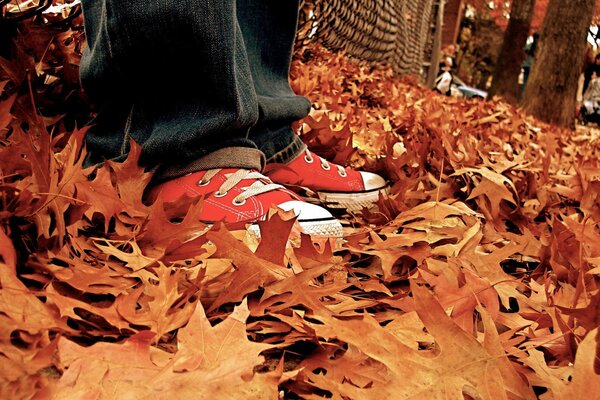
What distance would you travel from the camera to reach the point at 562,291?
0.80 meters

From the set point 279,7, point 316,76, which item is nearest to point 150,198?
point 279,7

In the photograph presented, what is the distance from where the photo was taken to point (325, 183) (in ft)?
4.54

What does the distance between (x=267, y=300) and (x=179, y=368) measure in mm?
228

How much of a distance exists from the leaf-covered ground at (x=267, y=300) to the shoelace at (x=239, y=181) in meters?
0.09

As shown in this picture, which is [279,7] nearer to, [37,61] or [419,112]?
[37,61]

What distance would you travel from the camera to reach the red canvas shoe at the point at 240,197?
966 mm

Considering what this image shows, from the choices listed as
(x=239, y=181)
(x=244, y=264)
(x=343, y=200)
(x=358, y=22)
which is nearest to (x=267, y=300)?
(x=244, y=264)

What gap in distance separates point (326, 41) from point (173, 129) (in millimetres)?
2827

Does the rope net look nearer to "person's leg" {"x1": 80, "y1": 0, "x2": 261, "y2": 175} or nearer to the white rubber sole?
the white rubber sole

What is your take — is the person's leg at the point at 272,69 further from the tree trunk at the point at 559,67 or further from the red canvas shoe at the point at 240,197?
the tree trunk at the point at 559,67

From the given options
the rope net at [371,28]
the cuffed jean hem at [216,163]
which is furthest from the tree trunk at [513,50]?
the cuffed jean hem at [216,163]

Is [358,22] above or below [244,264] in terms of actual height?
above

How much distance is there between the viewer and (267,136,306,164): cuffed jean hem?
134 centimetres

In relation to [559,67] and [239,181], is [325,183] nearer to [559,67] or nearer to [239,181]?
[239,181]
